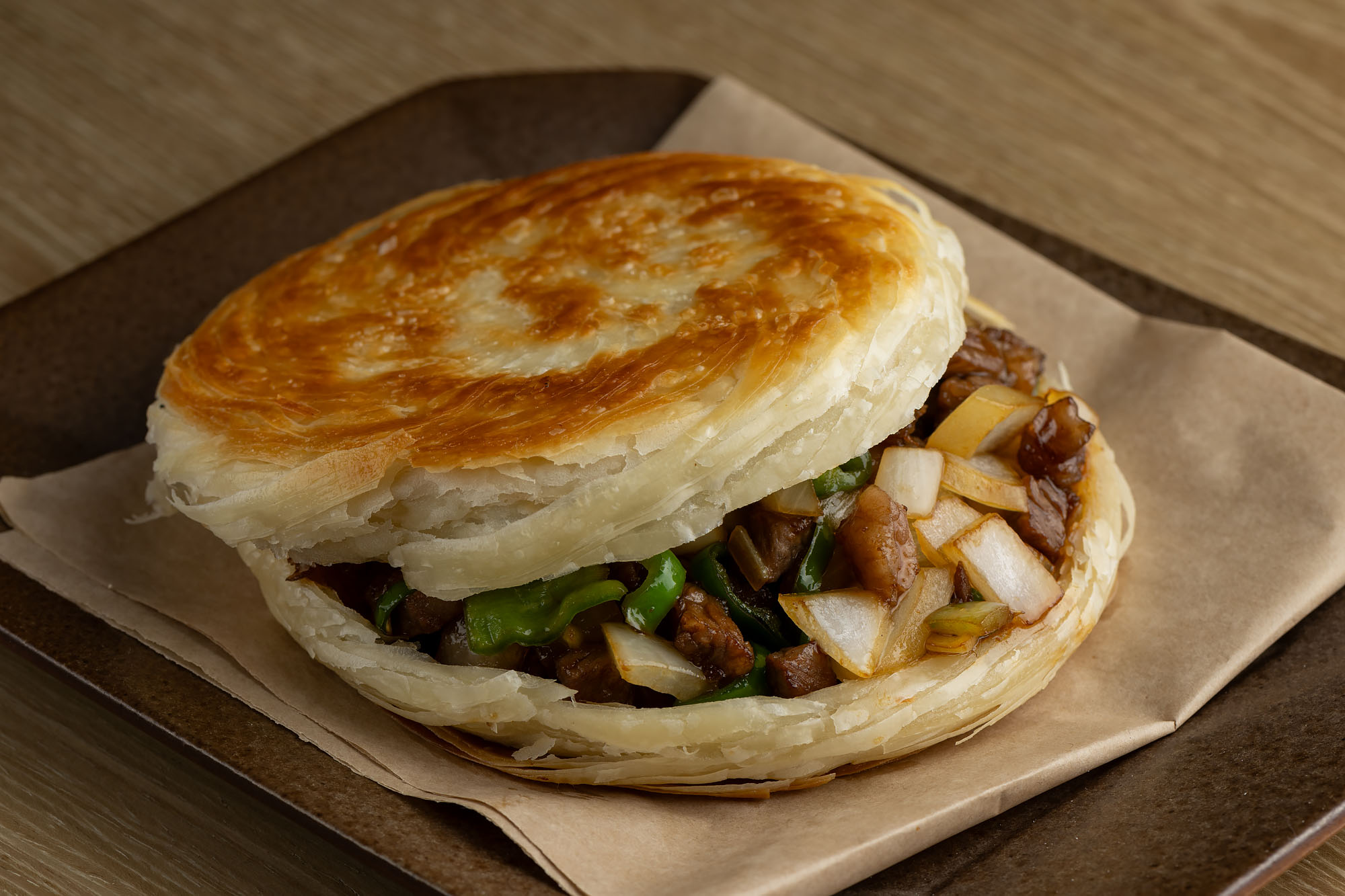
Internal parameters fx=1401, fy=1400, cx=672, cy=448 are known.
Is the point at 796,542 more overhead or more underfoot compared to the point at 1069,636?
more overhead

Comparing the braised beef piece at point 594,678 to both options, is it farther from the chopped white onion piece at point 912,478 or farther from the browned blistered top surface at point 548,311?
the chopped white onion piece at point 912,478

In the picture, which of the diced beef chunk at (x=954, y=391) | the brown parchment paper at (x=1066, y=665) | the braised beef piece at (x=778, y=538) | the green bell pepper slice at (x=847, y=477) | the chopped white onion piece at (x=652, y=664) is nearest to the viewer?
the brown parchment paper at (x=1066, y=665)

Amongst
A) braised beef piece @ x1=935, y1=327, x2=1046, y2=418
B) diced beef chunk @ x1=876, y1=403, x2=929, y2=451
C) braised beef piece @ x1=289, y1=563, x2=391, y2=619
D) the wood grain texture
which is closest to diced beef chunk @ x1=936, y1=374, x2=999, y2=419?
braised beef piece @ x1=935, y1=327, x2=1046, y2=418

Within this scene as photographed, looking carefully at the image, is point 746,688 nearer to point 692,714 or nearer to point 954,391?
point 692,714

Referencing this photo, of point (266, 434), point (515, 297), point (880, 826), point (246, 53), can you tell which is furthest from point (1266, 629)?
point (246, 53)

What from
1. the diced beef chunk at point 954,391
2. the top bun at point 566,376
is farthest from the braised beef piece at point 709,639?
the diced beef chunk at point 954,391

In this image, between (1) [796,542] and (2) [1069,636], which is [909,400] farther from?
(2) [1069,636]
